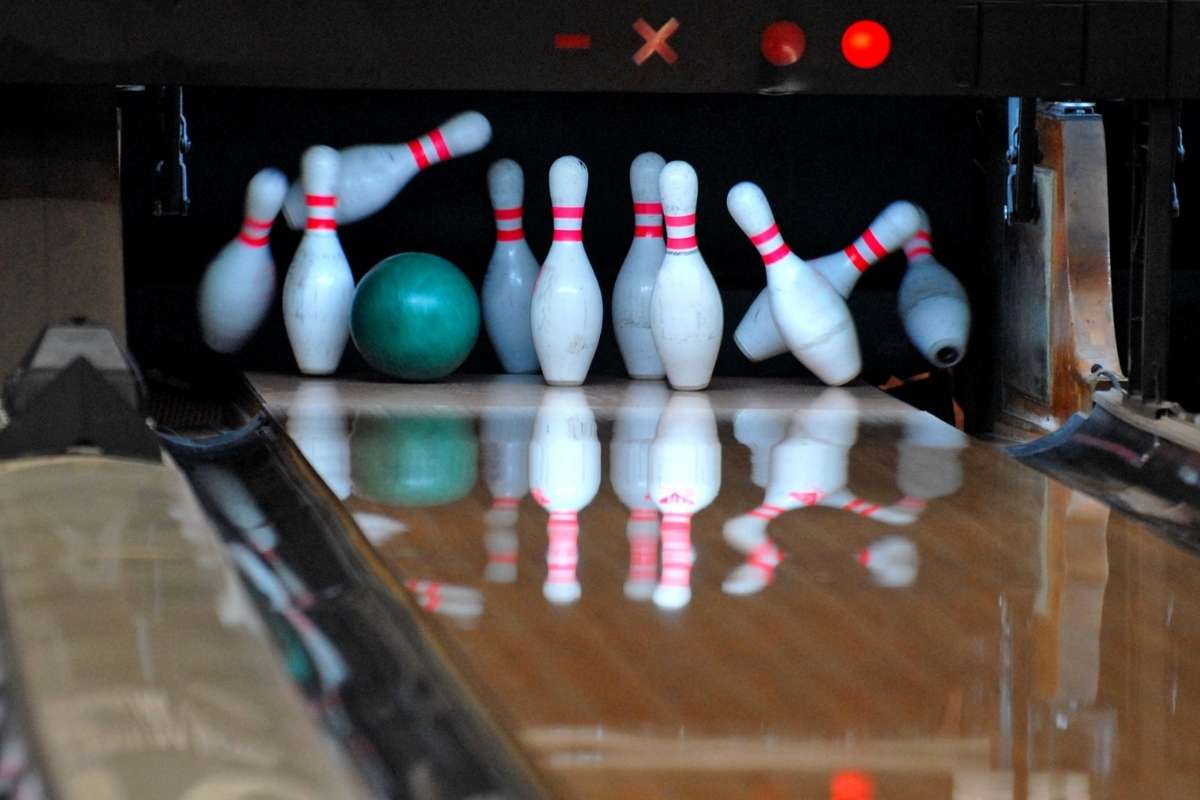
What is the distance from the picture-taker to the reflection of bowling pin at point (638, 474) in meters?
1.62

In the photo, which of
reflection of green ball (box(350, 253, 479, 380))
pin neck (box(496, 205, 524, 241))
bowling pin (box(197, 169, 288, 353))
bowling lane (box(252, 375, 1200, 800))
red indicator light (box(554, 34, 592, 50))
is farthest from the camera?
pin neck (box(496, 205, 524, 241))

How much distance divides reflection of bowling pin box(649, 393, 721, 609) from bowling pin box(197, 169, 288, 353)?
0.68 m

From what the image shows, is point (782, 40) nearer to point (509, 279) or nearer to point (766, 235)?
point (766, 235)

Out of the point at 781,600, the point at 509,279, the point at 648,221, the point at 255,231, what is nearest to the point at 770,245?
the point at 648,221

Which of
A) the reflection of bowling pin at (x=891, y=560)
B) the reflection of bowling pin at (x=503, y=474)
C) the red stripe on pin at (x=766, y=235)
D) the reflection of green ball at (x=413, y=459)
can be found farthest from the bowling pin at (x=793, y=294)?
the reflection of bowling pin at (x=891, y=560)

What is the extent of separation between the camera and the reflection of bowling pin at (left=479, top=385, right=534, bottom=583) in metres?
1.66

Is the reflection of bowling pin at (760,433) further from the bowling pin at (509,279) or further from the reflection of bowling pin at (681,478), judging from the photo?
the bowling pin at (509,279)

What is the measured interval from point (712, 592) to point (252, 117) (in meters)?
1.66

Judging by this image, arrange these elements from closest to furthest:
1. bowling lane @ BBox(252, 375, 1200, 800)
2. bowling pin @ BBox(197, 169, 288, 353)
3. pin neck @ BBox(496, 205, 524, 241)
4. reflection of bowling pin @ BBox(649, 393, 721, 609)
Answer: bowling lane @ BBox(252, 375, 1200, 800), reflection of bowling pin @ BBox(649, 393, 721, 609), bowling pin @ BBox(197, 169, 288, 353), pin neck @ BBox(496, 205, 524, 241)

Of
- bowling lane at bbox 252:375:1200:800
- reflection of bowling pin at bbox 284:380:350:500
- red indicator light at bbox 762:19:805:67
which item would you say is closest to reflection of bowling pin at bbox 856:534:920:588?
bowling lane at bbox 252:375:1200:800

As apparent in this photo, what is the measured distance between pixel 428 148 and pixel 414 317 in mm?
353

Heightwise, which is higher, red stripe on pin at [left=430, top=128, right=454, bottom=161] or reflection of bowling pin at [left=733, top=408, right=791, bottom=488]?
red stripe on pin at [left=430, top=128, right=454, bottom=161]

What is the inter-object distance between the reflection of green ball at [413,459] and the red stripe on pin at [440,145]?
1.98ft

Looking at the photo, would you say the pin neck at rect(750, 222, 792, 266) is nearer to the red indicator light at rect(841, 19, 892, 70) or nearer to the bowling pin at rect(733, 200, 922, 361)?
the bowling pin at rect(733, 200, 922, 361)
